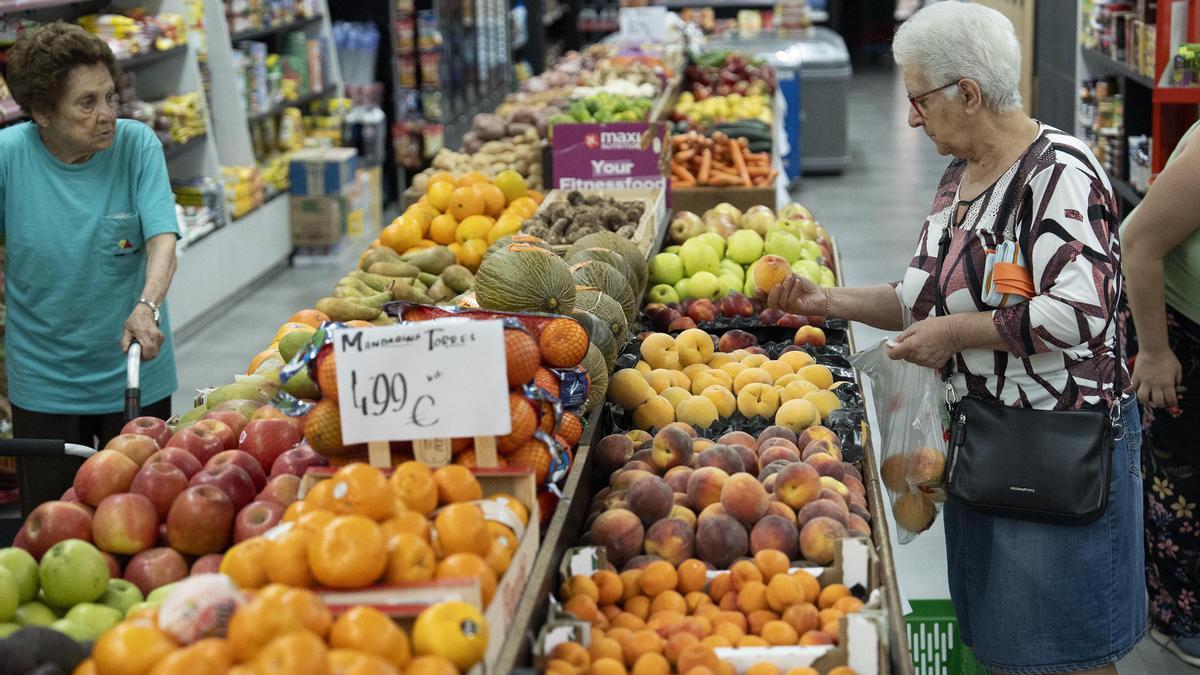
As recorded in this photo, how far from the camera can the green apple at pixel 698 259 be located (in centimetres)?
399

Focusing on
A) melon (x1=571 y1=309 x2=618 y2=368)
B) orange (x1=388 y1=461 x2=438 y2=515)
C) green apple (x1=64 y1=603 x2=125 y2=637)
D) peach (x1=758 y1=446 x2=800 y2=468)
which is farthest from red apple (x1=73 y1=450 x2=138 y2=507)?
peach (x1=758 y1=446 x2=800 y2=468)

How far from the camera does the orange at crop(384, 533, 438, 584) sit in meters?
1.56

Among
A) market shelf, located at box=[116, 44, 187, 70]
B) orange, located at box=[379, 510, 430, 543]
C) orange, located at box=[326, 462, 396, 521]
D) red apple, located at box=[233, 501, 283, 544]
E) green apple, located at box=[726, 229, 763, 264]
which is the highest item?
market shelf, located at box=[116, 44, 187, 70]

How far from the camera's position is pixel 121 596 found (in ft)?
6.07

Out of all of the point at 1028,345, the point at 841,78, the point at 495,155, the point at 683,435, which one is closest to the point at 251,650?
the point at 683,435

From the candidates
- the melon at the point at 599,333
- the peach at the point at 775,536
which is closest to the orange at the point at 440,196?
the melon at the point at 599,333

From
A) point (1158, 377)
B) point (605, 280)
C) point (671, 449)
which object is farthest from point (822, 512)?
point (1158, 377)

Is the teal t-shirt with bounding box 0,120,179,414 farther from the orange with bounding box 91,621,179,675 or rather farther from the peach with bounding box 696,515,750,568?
the orange with bounding box 91,621,179,675

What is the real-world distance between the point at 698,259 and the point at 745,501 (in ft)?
6.15

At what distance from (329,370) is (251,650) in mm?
621

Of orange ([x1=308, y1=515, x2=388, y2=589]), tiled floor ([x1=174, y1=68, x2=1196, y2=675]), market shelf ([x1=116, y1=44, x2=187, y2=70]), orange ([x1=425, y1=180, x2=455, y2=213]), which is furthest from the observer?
market shelf ([x1=116, y1=44, x2=187, y2=70])

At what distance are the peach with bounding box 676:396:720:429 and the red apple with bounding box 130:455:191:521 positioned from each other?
111 cm

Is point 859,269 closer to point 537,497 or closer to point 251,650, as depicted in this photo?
point 537,497

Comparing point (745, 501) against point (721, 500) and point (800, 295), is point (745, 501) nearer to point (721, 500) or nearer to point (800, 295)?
point (721, 500)
